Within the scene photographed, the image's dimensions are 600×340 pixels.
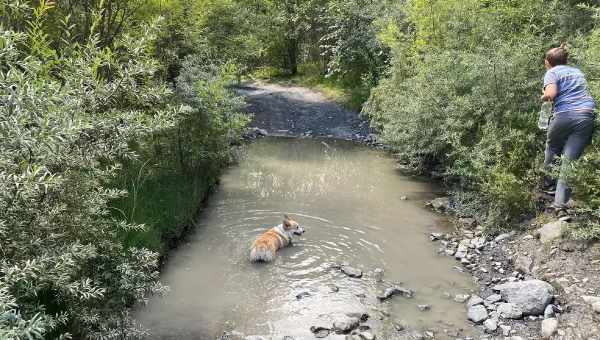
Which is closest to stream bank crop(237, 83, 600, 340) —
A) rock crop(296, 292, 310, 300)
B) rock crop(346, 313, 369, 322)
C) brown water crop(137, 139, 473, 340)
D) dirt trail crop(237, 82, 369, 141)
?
brown water crop(137, 139, 473, 340)

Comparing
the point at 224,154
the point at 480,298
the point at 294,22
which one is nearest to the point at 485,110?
the point at 480,298

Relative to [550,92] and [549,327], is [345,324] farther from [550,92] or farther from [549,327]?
[550,92]

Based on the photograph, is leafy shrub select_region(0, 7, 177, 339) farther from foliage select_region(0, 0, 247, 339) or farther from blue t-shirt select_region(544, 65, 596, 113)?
blue t-shirt select_region(544, 65, 596, 113)

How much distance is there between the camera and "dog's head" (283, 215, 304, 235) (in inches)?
332

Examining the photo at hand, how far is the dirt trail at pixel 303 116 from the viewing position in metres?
18.8

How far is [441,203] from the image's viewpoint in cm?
1066

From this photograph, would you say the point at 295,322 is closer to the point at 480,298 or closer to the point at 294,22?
the point at 480,298

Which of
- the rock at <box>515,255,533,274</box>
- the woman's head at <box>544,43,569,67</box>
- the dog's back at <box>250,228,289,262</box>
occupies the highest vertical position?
the woman's head at <box>544,43,569,67</box>

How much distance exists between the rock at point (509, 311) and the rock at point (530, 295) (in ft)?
0.20

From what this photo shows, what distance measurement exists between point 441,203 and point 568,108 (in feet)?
12.3

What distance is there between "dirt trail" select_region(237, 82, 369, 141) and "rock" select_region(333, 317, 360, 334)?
39.4 feet

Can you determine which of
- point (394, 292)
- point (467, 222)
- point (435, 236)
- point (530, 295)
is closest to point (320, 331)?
point (394, 292)

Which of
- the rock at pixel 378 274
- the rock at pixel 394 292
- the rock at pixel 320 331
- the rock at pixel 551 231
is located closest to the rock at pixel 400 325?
the rock at pixel 394 292

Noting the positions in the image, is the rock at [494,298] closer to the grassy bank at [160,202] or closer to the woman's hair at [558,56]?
the woman's hair at [558,56]
